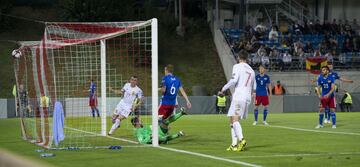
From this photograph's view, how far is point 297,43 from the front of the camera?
161 ft

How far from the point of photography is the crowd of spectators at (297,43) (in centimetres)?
4738

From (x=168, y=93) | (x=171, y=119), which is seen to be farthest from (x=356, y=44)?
(x=171, y=119)

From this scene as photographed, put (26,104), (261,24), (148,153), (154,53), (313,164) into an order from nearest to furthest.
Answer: (313,164), (148,153), (154,53), (26,104), (261,24)

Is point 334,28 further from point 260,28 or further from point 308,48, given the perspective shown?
point 260,28

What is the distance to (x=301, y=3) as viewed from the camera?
5888 centimetres

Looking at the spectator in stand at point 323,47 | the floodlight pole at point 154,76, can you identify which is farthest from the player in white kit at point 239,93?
the spectator in stand at point 323,47

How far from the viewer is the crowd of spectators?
155 ft

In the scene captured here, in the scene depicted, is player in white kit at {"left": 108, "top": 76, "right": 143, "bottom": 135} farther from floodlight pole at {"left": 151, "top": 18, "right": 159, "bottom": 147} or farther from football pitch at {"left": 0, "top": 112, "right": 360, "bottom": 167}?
floodlight pole at {"left": 151, "top": 18, "right": 159, "bottom": 147}

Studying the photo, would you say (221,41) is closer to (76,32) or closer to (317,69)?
(317,69)

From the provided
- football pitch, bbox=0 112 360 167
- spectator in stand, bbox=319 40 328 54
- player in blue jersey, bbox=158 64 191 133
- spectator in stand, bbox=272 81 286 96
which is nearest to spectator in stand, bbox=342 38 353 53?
spectator in stand, bbox=319 40 328 54

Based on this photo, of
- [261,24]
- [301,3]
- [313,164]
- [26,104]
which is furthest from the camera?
[301,3]

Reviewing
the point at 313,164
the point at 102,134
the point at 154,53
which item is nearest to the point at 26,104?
the point at 102,134

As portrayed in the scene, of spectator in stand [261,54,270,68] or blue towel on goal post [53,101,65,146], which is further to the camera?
spectator in stand [261,54,270,68]

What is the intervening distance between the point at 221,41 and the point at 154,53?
116 ft
